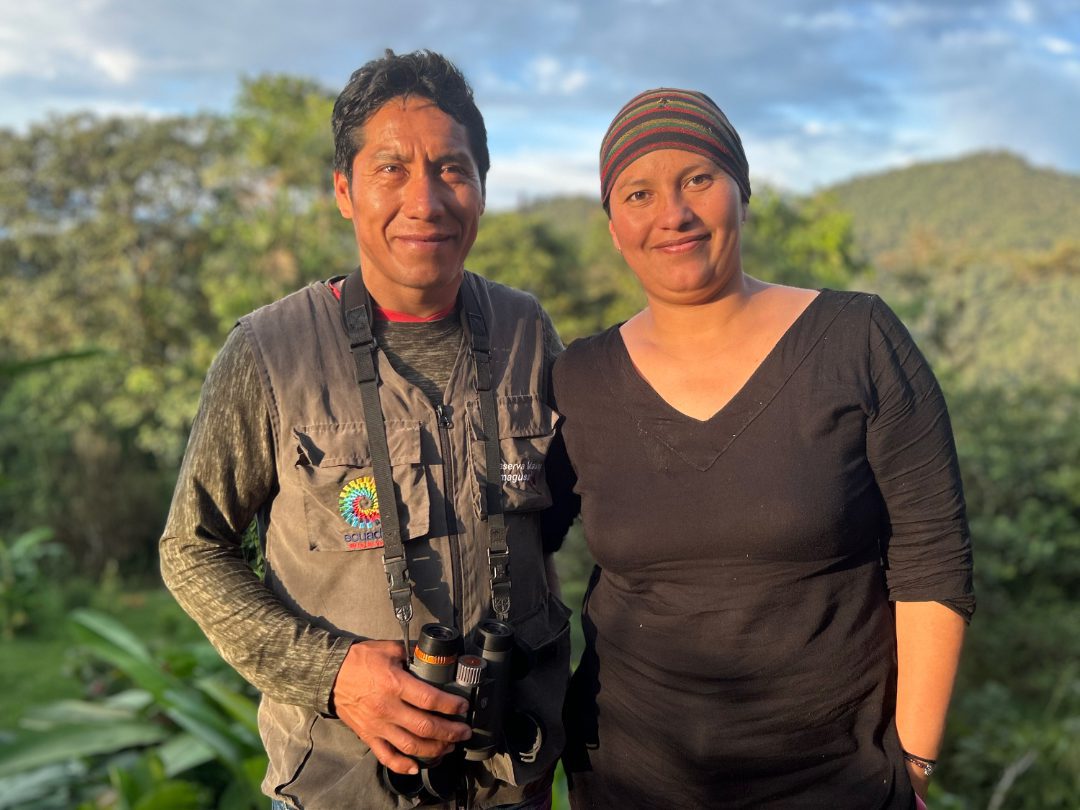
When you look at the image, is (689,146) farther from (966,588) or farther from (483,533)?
(966,588)

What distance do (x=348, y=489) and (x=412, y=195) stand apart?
588mm

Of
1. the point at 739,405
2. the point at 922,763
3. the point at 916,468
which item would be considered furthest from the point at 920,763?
the point at 739,405

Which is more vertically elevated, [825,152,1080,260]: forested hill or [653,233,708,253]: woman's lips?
[825,152,1080,260]: forested hill

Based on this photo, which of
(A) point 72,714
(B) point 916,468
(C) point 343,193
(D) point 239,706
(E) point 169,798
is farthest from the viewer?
(A) point 72,714

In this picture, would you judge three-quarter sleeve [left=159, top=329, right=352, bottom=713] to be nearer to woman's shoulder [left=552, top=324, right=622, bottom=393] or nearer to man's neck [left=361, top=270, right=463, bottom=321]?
man's neck [left=361, top=270, right=463, bottom=321]

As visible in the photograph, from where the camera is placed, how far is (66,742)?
3.33m

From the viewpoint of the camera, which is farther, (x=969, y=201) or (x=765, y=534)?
(x=969, y=201)

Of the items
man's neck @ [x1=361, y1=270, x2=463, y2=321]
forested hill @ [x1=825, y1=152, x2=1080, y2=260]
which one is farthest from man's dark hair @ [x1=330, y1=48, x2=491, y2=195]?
forested hill @ [x1=825, y1=152, x2=1080, y2=260]

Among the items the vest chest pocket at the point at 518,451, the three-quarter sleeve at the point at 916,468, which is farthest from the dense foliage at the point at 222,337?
the three-quarter sleeve at the point at 916,468

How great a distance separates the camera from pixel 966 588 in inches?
70.5

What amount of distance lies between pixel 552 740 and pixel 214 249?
1651 cm

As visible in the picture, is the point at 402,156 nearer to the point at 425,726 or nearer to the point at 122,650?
the point at 425,726

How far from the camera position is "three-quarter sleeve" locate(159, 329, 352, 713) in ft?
5.80

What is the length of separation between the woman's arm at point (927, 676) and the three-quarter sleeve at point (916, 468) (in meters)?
0.03
